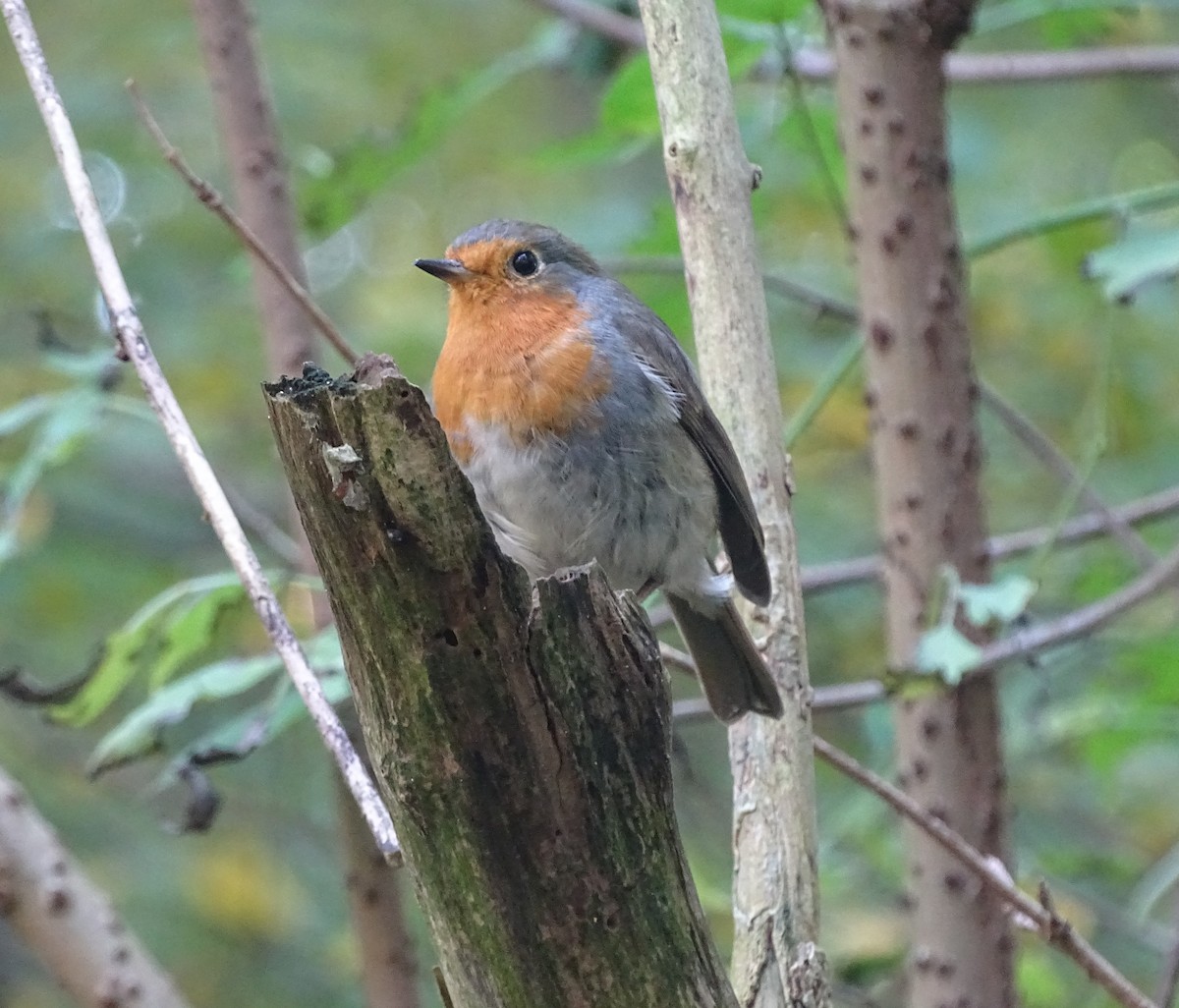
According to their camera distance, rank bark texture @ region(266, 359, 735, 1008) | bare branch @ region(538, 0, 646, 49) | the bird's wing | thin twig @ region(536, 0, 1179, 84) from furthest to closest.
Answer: bare branch @ region(538, 0, 646, 49)
thin twig @ region(536, 0, 1179, 84)
the bird's wing
bark texture @ region(266, 359, 735, 1008)

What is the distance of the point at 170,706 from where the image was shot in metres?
2.90

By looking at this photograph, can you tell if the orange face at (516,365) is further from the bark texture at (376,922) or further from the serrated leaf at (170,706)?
the bark texture at (376,922)

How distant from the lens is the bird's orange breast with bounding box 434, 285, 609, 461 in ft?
10.3

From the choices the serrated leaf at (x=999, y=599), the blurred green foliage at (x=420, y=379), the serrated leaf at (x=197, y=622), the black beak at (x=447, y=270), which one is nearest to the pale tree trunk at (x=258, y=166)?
the blurred green foliage at (x=420, y=379)

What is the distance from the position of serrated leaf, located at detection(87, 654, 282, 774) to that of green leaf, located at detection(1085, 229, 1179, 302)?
1857mm

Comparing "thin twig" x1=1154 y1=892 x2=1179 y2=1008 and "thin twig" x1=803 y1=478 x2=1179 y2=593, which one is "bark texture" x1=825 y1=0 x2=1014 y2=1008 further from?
"thin twig" x1=1154 y1=892 x2=1179 y2=1008

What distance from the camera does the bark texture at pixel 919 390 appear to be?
3621 mm

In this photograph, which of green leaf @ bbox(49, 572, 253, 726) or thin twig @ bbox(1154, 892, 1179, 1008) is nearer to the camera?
→ green leaf @ bbox(49, 572, 253, 726)

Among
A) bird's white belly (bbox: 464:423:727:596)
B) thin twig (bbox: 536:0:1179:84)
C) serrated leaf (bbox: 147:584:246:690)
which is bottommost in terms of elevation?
serrated leaf (bbox: 147:584:246:690)

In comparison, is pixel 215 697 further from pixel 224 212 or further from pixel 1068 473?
pixel 1068 473

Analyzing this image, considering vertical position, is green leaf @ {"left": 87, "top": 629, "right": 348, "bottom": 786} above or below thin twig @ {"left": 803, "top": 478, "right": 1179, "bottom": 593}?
below

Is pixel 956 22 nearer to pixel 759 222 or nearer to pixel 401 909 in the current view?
pixel 759 222

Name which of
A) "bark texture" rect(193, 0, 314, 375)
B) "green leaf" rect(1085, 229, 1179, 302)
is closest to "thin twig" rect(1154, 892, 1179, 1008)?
"green leaf" rect(1085, 229, 1179, 302)

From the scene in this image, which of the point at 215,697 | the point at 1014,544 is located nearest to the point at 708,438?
the point at 1014,544
